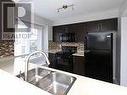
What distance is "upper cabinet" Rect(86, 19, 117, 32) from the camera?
2.69m

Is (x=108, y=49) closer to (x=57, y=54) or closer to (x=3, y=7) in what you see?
(x=57, y=54)

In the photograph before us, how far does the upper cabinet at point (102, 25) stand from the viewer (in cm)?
269

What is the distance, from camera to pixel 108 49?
7.98 ft

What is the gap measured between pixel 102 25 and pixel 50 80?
7.08 ft

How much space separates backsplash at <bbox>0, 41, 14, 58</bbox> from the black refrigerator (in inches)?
62.7

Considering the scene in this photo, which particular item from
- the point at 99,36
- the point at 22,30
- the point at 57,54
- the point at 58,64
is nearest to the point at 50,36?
the point at 57,54

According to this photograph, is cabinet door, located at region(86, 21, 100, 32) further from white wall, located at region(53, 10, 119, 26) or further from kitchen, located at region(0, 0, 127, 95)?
white wall, located at region(53, 10, 119, 26)

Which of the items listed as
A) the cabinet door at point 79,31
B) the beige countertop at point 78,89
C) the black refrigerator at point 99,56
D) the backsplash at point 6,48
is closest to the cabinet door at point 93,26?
the cabinet door at point 79,31

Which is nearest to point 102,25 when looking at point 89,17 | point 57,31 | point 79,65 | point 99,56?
point 89,17

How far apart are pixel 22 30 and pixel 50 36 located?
4.20 feet

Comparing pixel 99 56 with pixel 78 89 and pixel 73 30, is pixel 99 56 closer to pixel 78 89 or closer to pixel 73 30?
pixel 73 30

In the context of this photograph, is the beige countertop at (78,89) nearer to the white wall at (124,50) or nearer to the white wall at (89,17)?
the white wall at (124,50)

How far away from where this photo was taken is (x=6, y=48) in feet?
6.91

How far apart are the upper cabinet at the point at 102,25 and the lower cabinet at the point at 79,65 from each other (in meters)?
0.78
